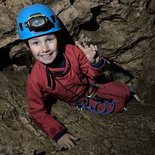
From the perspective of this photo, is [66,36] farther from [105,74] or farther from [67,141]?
[67,141]

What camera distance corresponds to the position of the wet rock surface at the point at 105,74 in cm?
363

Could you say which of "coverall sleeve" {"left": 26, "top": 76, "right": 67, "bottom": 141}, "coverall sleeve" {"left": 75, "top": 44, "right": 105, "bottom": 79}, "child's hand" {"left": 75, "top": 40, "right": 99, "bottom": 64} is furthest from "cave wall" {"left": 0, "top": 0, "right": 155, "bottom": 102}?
"coverall sleeve" {"left": 26, "top": 76, "right": 67, "bottom": 141}

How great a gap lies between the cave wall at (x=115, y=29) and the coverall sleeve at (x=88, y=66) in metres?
0.52

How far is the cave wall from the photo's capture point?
403 cm

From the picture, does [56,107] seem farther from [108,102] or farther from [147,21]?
[147,21]

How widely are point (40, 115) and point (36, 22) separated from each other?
4.12ft

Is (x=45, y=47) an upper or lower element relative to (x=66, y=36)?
upper

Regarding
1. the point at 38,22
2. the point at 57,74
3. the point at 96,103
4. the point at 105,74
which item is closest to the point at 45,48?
the point at 38,22

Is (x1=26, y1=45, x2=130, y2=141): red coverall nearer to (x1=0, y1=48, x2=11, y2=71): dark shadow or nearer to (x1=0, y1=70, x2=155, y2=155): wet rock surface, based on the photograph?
(x1=0, y1=70, x2=155, y2=155): wet rock surface

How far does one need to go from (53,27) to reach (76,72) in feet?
2.59

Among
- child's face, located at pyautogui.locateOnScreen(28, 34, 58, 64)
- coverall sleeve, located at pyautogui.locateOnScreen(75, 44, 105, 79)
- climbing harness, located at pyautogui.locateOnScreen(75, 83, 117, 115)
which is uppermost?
child's face, located at pyautogui.locateOnScreen(28, 34, 58, 64)

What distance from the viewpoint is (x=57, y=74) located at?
3.95 meters

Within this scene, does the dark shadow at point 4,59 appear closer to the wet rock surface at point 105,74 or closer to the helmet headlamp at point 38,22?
the wet rock surface at point 105,74

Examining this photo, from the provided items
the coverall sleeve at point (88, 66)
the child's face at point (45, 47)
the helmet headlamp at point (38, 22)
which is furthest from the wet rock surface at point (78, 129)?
the helmet headlamp at point (38, 22)
